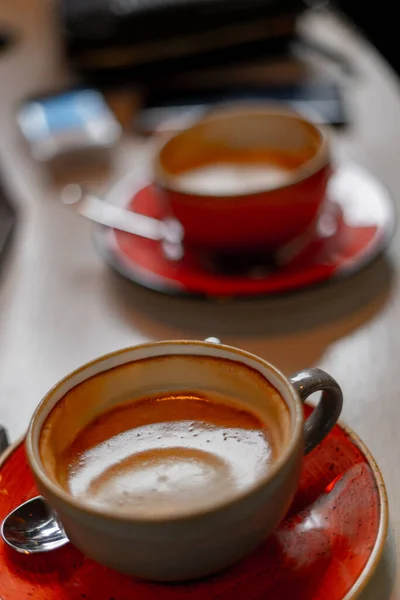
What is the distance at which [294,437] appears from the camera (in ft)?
1.38

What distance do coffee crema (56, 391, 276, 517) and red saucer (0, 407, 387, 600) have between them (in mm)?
49

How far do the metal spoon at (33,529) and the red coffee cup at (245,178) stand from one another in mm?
338

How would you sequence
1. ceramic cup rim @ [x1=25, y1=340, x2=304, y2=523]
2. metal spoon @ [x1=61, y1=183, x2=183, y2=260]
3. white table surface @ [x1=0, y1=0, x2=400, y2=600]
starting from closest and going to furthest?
ceramic cup rim @ [x1=25, y1=340, x2=304, y2=523], white table surface @ [x1=0, y1=0, x2=400, y2=600], metal spoon @ [x1=61, y1=183, x2=183, y2=260]

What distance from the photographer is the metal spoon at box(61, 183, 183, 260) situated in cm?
80

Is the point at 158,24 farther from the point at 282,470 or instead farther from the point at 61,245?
the point at 282,470

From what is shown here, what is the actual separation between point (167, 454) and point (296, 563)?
0.10 meters

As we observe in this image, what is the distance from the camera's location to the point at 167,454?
47cm

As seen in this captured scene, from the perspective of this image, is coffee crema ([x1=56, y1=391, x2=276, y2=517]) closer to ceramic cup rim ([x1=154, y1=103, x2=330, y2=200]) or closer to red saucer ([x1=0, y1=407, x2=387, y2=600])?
red saucer ([x1=0, y1=407, x2=387, y2=600])

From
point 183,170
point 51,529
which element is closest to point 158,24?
point 183,170

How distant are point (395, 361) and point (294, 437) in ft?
0.91

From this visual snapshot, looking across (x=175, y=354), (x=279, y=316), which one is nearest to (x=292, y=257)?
(x=279, y=316)

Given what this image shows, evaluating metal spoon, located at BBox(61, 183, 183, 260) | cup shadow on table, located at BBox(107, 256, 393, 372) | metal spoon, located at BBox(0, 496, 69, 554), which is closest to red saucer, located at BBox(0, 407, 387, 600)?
metal spoon, located at BBox(0, 496, 69, 554)

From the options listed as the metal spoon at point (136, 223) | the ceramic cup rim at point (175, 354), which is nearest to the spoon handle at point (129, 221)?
the metal spoon at point (136, 223)

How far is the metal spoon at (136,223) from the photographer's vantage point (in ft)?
2.63
